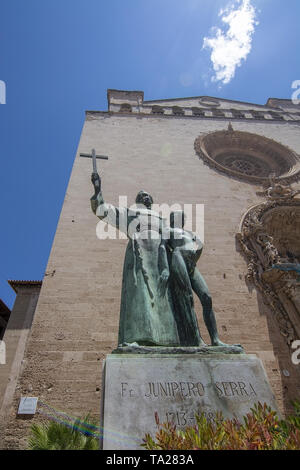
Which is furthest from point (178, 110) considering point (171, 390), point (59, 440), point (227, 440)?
point (227, 440)

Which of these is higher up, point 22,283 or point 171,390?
point 22,283

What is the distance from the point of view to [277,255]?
774 centimetres

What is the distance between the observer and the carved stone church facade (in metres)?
5.40

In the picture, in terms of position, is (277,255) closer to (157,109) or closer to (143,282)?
(143,282)

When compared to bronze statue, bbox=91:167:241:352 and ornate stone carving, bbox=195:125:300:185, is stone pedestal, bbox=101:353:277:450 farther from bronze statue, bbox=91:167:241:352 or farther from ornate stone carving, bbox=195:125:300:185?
ornate stone carving, bbox=195:125:300:185

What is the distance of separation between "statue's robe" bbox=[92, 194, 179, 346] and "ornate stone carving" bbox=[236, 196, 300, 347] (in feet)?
14.4

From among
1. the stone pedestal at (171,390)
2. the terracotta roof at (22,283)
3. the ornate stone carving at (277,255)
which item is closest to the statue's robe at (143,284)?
the stone pedestal at (171,390)

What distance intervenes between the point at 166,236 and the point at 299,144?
12314 mm

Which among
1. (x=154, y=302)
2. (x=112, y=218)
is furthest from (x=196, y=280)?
(x=112, y=218)

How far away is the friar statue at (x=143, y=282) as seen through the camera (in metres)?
2.84

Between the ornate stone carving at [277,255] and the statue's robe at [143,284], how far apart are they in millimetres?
4401

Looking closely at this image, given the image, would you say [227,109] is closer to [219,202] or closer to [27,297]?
[219,202]

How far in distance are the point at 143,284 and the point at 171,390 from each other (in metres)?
1.21

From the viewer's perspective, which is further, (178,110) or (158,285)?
(178,110)
